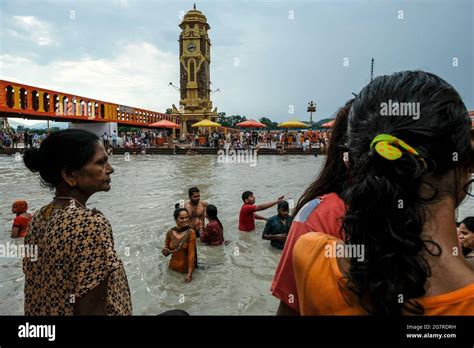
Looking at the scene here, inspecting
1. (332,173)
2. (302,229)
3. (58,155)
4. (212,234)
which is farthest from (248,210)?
(302,229)

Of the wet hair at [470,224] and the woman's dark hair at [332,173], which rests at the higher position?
the woman's dark hair at [332,173]

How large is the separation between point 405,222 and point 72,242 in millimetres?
1378

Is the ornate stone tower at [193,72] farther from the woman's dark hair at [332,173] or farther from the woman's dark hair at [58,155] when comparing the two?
the woman's dark hair at [332,173]

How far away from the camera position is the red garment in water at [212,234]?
6.35 meters

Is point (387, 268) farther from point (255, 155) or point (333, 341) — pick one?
point (255, 155)

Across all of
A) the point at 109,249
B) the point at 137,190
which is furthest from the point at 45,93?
the point at 109,249

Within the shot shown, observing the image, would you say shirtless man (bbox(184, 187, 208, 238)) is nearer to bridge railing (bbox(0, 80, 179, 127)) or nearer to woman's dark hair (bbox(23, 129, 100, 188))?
woman's dark hair (bbox(23, 129, 100, 188))

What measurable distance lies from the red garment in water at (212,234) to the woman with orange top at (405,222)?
5387mm

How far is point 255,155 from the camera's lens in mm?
27344

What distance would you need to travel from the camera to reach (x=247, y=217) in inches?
283

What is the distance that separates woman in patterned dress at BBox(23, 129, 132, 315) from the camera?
1608 mm

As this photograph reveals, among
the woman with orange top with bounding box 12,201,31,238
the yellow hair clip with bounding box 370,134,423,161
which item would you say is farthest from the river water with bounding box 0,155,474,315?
the yellow hair clip with bounding box 370,134,423,161

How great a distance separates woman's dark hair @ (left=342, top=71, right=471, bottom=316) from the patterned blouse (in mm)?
1157

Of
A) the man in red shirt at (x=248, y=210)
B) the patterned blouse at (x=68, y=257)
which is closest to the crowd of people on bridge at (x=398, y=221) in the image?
the patterned blouse at (x=68, y=257)
